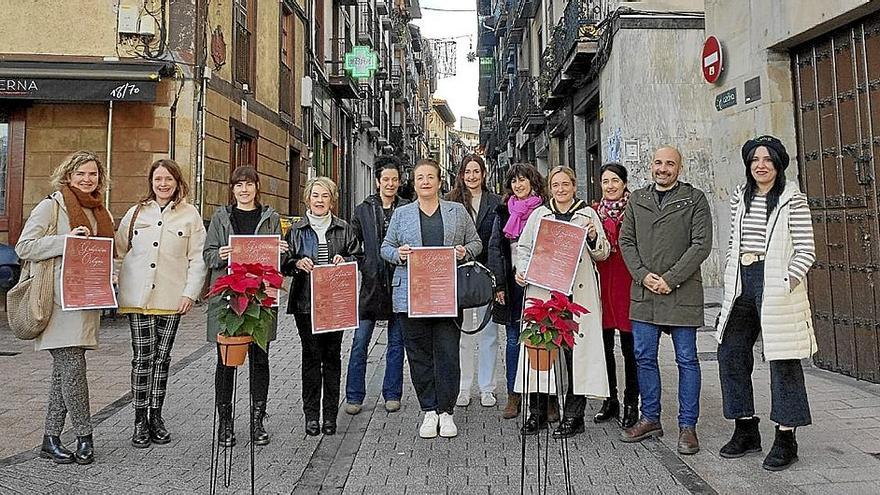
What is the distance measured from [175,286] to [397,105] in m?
39.3

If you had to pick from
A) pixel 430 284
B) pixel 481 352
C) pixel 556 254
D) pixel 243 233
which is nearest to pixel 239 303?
pixel 243 233

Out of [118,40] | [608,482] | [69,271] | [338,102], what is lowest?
[608,482]

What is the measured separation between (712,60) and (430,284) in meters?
5.46

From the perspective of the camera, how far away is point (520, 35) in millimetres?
25031

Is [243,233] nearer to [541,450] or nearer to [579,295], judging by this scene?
[579,295]

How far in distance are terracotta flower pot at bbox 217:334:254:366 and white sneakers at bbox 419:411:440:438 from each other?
5.05 feet

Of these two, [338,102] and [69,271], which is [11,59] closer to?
[69,271]

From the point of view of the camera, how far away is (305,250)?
5066 mm

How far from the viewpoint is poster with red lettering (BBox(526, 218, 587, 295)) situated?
14.9 ft

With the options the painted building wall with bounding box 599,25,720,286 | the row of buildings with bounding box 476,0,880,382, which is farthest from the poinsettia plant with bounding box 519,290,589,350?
the painted building wall with bounding box 599,25,720,286

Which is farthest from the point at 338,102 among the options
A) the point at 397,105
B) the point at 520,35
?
the point at 397,105

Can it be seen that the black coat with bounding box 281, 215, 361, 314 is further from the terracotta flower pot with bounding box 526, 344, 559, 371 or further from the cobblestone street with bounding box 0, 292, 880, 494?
the terracotta flower pot with bounding box 526, 344, 559, 371

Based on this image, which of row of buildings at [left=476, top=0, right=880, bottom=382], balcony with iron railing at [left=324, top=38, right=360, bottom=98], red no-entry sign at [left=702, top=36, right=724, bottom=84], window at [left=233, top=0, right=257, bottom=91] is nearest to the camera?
row of buildings at [left=476, top=0, right=880, bottom=382]

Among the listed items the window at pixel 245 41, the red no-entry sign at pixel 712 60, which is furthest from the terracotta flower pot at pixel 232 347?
the window at pixel 245 41
